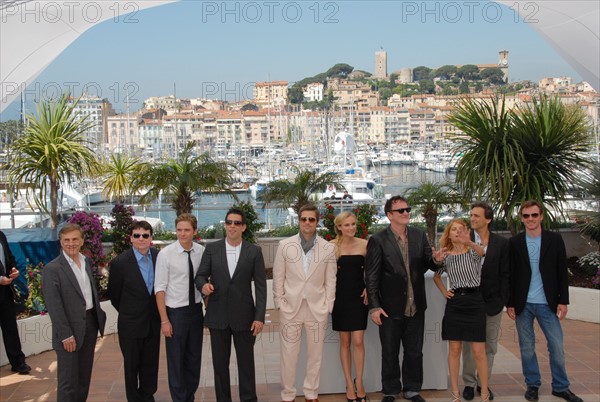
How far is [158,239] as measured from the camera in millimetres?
9664

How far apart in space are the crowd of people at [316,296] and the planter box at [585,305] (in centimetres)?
276

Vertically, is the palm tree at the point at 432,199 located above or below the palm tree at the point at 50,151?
below

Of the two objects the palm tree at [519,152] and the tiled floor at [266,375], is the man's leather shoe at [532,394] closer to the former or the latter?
the tiled floor at [266,375]

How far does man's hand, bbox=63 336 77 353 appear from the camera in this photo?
4.46 m

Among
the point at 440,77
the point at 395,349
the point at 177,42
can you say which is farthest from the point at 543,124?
the point at 177,42

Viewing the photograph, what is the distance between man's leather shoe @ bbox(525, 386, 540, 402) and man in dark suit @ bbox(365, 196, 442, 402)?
2.51ft

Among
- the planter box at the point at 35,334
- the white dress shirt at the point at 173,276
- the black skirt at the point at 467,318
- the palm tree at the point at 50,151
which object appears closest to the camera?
the white dress shirt at the point at 173,276

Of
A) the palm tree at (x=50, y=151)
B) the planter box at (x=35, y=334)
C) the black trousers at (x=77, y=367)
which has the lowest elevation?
the planter box at (x=35, y=334)

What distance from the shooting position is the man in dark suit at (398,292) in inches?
192

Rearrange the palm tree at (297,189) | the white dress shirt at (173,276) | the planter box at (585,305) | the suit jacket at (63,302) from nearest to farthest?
the suit jacket at (63,302) < the white dress shirt at (173,276) < the planter box at (585,305) < the palm tree at (297,189)

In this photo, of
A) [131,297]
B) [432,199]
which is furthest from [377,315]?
[432,199]

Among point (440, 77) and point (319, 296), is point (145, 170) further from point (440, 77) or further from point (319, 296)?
point (440, 77)

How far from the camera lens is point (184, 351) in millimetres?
4910

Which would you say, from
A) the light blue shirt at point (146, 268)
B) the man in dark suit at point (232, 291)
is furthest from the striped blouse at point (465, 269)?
the light blue shirt at point (146, 268)
